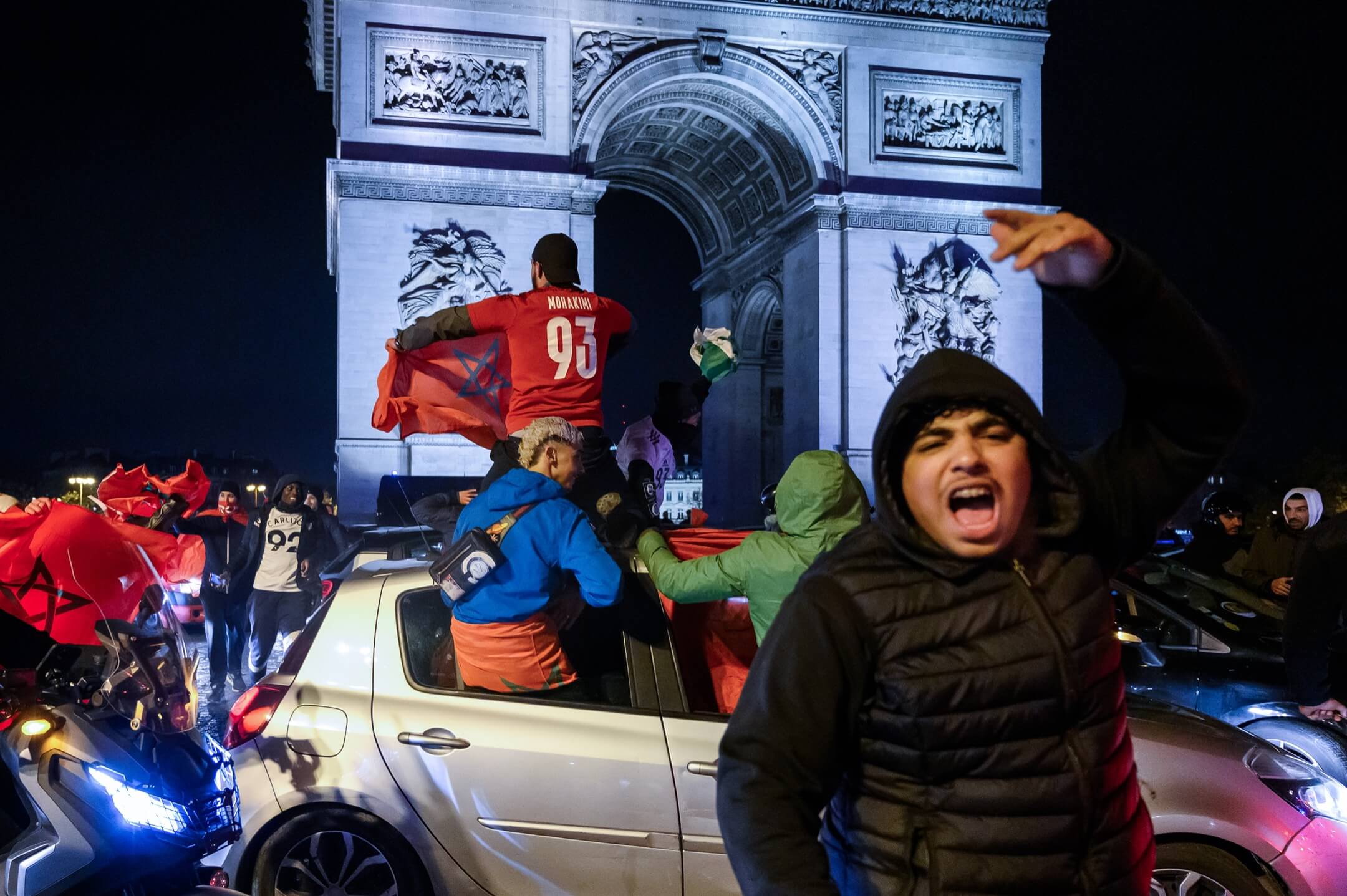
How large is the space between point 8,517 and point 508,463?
1.85 meters

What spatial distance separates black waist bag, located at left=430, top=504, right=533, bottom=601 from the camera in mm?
3504

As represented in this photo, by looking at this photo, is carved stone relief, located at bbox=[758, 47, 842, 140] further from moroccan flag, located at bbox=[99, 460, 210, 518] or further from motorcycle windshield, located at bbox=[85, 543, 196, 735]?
motorcycle windshield, located at bbox=[85, 543, 196, 735]

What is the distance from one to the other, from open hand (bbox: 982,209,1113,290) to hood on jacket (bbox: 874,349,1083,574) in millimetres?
172

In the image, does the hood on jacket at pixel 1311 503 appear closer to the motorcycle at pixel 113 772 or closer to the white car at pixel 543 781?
the white car at pixel 543 781

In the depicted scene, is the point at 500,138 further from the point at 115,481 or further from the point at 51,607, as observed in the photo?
the point at 51,607

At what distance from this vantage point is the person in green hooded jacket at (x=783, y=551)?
11.5ft

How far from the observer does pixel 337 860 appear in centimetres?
369

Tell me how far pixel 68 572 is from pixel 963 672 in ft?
8.51

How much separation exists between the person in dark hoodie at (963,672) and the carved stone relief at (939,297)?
58.7 ft

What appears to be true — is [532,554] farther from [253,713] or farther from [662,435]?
[662,435]

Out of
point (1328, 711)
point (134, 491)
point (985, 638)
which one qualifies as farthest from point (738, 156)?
point (985, 638)

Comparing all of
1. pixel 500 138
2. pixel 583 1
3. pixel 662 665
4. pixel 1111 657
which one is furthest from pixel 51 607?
pixel 583 1

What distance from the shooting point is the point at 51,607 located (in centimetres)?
304

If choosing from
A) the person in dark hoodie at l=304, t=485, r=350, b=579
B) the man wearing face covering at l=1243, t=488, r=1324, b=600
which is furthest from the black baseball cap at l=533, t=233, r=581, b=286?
the man wearing face covering at l=1243, t=488, r=1324, b=600
